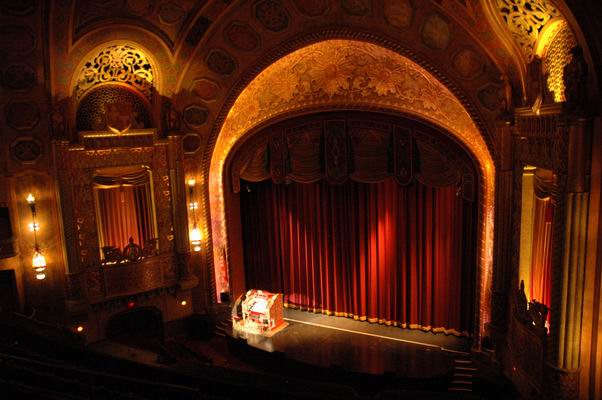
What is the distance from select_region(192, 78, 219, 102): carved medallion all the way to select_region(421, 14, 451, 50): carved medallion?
432 centimetres

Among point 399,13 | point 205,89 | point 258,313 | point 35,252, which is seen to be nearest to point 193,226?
point 258,313

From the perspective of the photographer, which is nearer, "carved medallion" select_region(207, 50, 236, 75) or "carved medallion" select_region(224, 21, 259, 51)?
"carved medallion" select_region(224, 21, 259, 51)

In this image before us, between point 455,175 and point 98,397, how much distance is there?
7.52m

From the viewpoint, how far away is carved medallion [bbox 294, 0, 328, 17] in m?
8.79

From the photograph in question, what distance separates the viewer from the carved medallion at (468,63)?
25.7ft

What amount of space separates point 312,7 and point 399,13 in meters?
1.59

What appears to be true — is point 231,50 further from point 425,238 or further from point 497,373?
point 497,373

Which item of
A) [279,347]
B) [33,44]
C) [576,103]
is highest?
[33,44]

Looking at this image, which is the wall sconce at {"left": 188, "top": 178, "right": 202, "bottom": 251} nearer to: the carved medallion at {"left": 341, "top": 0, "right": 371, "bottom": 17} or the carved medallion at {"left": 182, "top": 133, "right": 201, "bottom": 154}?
the carved medallion at {"left": 182, "top": 133, "right": 201, "bottom": 154}

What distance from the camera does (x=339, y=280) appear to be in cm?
Result: 1224

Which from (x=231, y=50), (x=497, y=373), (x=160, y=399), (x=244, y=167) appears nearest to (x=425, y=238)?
(x=497, y=373)

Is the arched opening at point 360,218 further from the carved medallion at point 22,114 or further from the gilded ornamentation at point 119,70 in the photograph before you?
the carved medallion at point 22,114

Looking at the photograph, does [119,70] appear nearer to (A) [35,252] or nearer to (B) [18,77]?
(B) [18,77]

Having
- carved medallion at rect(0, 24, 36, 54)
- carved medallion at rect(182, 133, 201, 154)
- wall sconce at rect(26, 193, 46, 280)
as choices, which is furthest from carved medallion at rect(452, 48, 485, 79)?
wall sconce at rect(26, 193, 46, 280)
